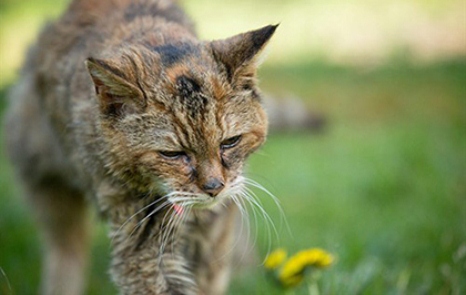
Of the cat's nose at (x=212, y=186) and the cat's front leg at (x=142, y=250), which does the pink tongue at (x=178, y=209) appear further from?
the cat's nose at (x=212, y=186)

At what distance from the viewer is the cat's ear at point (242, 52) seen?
11.1 ft

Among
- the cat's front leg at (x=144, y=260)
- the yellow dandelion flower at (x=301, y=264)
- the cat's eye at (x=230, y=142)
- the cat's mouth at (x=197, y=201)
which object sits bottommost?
the yellow dandelion flower at (x=301, y=264)

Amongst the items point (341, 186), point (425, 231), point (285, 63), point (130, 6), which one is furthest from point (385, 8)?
point (130, 6)

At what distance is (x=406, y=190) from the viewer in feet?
19.2

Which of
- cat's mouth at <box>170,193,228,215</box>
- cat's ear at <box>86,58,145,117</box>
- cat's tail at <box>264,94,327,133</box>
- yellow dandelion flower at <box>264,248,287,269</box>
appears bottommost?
yellow dandelion flower at <box>264,248,287,269</box>

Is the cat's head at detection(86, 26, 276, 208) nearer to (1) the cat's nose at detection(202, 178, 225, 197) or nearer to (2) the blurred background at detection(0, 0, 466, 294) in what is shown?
(1) the cat's nose at detection(202, 178, 225, 197)

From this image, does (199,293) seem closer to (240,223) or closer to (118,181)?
(118,181)

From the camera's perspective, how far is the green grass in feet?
14.0

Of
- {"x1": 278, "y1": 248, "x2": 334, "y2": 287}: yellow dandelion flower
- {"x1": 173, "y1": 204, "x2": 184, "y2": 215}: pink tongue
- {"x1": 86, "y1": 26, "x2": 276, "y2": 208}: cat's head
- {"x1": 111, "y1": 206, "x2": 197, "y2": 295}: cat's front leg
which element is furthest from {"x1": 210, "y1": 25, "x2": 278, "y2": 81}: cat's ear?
{"x1": 278, "y1": 248, "x2": 334, "y2": 287}: yellow dandelion flower

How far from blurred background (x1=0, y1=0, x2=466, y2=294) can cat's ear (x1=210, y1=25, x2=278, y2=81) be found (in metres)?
0.55

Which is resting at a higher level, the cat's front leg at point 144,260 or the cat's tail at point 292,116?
the cat's tail at point 292,116

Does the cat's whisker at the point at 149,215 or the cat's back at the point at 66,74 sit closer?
the cat's whisker at the point at 149,215

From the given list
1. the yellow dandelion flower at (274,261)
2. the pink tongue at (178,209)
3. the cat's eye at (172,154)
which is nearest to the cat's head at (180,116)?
the cat's eye at (172,154)

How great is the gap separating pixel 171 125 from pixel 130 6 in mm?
1180
